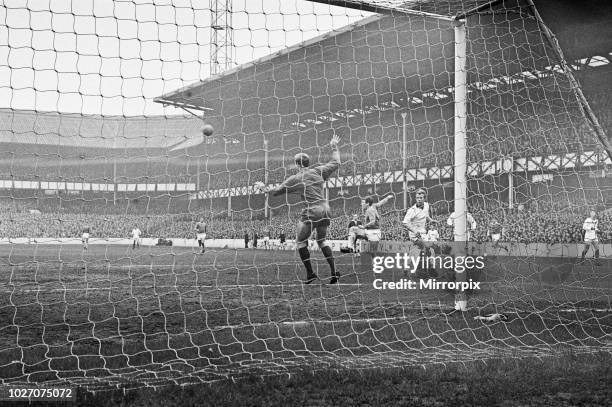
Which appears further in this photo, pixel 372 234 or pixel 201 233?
pixel 201 233

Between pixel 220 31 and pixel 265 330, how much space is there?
2.51 metres

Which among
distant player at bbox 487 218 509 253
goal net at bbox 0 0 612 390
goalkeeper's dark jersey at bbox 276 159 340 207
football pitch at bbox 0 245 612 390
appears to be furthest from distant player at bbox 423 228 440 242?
distant player at bbox 487 218 509 253

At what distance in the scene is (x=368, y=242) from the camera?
36.0ft

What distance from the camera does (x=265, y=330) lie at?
15.7 ft

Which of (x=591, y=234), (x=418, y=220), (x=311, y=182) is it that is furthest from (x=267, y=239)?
(x=311, y=182)

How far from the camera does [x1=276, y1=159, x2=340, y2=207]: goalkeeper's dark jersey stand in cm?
636

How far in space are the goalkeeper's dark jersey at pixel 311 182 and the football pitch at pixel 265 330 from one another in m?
1.19

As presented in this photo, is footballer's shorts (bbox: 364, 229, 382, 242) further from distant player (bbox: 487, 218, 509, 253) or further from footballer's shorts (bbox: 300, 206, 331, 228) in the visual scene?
distant player (bbox: 487, 218, 509, 253)

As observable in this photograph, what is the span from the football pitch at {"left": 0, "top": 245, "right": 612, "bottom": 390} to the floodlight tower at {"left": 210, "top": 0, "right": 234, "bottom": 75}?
222cm

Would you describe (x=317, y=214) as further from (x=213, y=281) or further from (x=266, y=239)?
(x=266, y=239)

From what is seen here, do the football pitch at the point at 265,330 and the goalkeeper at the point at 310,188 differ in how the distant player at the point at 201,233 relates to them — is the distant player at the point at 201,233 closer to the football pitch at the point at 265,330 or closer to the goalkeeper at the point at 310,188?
the football pitch at the point at 265,330

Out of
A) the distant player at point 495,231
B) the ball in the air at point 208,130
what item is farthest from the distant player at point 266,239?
the ball in the air at point 208,130

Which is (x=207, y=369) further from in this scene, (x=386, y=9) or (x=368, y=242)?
(x=368, y=242)

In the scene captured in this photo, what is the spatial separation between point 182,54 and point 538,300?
5.00 meters
